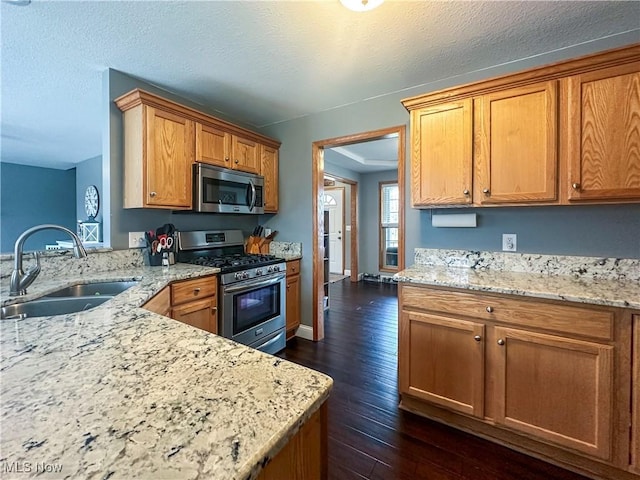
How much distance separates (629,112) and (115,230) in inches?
135

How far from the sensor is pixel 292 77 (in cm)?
235

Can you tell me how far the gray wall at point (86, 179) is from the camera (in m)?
5.26

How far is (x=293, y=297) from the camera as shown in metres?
3.11

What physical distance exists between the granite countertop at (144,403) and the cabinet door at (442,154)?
5.88 feet

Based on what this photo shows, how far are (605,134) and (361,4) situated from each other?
1.55m

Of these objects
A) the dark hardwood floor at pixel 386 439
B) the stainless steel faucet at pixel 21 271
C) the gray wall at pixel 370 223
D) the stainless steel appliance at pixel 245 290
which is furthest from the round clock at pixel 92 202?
the gray wall at pixel 370 223

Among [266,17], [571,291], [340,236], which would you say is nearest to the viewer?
[571,291]

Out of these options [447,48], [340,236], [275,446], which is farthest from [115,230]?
[340,236]

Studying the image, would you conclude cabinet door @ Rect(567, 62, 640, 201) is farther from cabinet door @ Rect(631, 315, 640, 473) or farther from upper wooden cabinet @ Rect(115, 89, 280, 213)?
upper wooden cabinet @ Rect(115, 89, 280, 213)

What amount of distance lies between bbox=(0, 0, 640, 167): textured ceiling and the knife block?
1434 millimetres

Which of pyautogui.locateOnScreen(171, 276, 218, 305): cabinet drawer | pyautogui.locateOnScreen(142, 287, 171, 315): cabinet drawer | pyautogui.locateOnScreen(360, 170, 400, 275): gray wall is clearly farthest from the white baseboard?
pyautogui.locateOnScreen(360, 170, 400, 275): gray wall

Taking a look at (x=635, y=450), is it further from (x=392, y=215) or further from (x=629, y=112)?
(x=392, y=215)

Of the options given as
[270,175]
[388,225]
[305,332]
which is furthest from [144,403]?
[388,225]

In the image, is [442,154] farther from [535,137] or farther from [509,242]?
[509,242]
